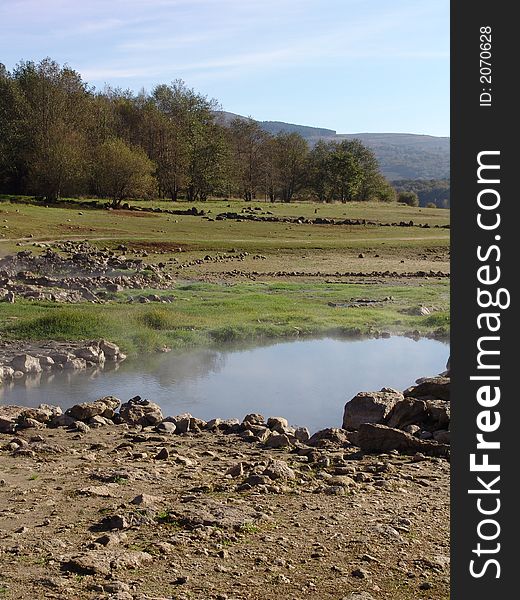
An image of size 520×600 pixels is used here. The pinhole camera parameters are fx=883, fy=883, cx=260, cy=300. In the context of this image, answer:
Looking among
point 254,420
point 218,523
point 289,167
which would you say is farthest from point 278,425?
point 289,167

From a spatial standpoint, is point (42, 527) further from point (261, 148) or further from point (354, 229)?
point (261, 148)

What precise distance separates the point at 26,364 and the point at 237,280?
15.2 metres

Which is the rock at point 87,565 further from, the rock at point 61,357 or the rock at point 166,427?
the rock at point 61,357

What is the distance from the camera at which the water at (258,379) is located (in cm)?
1301

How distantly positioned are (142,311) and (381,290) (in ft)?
31.7

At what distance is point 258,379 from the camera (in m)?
15.0

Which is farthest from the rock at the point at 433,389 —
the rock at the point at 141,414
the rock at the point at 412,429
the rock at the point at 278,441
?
the rock at the point at 141,414

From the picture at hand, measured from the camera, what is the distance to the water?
13.0 meters

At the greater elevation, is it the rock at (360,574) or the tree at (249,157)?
the tree at (249,157)

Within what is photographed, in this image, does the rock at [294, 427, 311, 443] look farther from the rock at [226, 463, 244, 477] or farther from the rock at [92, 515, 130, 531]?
the rock at [92, 515, 130, 531]

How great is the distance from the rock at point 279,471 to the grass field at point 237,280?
8760 mm

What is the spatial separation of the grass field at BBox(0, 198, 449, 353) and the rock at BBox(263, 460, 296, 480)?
8.76m

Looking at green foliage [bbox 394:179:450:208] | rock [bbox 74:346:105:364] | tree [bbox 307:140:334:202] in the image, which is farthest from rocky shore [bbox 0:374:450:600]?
green foliage [bbox 394:179:450:208]

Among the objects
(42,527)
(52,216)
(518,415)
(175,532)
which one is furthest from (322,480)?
(52,216)
